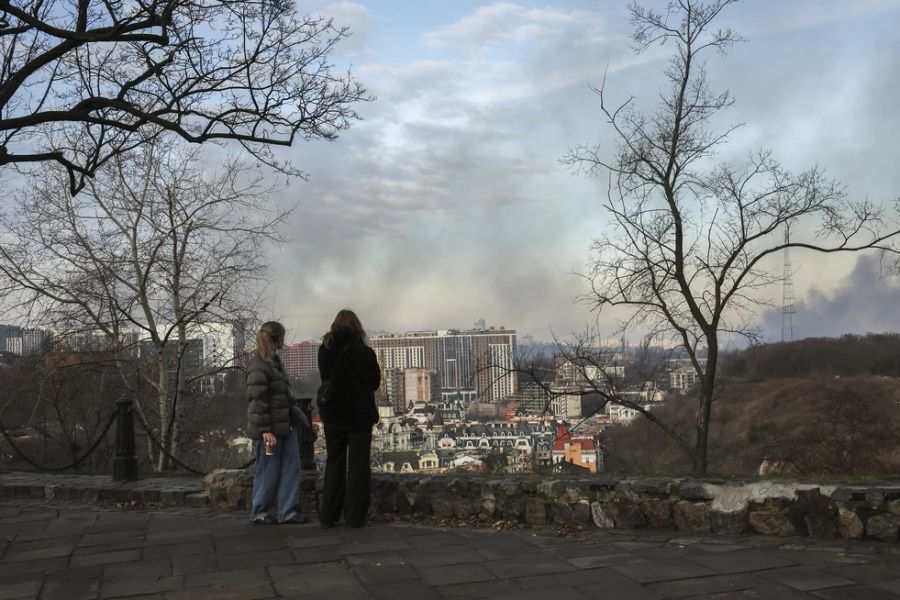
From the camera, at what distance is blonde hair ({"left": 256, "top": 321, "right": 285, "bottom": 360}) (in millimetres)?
6535

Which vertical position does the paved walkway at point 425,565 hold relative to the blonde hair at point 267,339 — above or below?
below

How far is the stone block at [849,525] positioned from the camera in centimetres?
506

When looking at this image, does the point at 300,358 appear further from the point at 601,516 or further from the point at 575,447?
the point at 601,516

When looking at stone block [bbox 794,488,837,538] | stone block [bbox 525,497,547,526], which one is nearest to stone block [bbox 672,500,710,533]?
stone block [bbox 794,488,837,538]

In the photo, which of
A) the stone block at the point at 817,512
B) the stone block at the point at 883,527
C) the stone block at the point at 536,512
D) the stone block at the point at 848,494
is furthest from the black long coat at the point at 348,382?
the stone block at the point at 883,527

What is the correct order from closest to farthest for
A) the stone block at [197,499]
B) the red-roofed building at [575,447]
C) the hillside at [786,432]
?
the stone block at [197,499] → the red-roofed building at [575,447] → the hillside at [786,432]

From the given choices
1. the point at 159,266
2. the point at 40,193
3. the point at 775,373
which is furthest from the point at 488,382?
the point at 775,373

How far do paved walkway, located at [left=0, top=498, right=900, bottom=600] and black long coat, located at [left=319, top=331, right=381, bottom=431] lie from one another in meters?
0.89

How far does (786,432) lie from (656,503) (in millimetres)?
22784

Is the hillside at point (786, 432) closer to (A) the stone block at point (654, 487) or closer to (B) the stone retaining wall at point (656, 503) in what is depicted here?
(B) the stone retaining wall at point (656, 503)

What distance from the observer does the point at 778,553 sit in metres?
4.88

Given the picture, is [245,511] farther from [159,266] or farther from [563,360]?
[159,266]

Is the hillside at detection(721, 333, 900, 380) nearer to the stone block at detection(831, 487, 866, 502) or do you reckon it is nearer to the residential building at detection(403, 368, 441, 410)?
the residential building at detection(403, 368, 441, 410)

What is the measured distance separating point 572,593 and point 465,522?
2.27 meters
